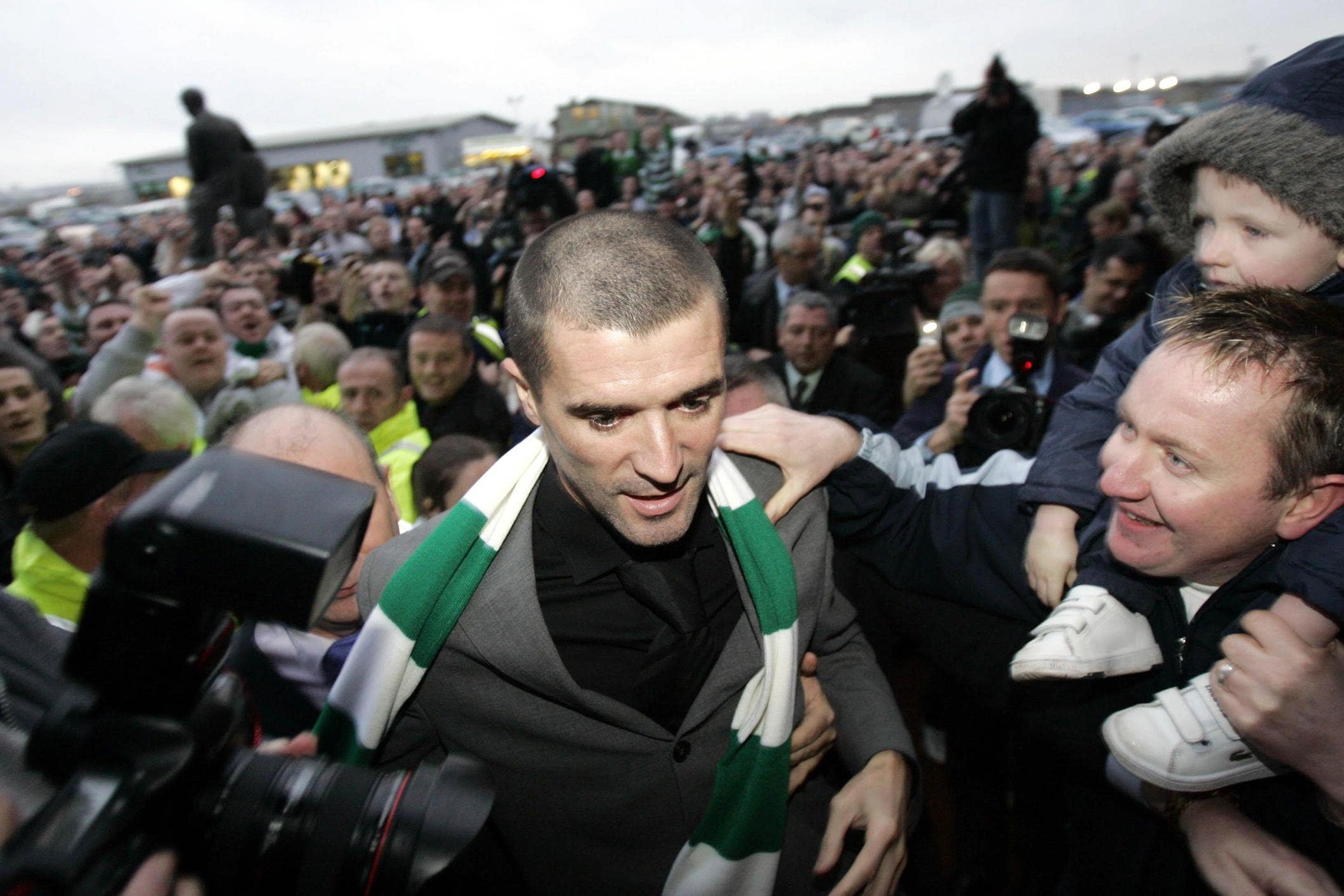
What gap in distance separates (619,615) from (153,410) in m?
2.85

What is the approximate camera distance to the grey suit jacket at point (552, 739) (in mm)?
1551

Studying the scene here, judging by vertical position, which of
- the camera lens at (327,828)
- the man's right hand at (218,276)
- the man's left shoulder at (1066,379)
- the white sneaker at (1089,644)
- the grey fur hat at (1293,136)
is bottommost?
the man's right hand at (218,276)

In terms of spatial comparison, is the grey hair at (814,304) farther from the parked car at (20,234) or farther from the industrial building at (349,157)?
the industrial building at (349,157)

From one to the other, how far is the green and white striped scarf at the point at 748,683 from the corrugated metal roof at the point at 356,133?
2190 inches

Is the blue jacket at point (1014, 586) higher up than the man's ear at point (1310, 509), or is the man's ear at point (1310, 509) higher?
the man's ear at point (1310, 509)

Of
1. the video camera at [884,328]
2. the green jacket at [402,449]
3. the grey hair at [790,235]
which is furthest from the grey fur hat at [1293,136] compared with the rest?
the grey hair at [790,235]

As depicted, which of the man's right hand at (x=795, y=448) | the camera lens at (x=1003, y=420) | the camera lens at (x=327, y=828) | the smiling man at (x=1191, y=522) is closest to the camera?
the camera lens at (x=327, y=828)

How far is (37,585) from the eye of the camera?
239cm

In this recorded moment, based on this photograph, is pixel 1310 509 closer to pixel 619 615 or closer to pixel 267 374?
pixel 619 615

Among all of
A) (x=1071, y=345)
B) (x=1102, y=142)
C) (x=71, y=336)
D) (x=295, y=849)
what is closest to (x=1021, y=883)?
(x=295, y=849)

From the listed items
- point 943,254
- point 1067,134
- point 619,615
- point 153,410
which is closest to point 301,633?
point 619,615

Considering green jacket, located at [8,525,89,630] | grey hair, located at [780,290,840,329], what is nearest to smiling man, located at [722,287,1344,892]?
green jacket, located at [8,525,89,630]

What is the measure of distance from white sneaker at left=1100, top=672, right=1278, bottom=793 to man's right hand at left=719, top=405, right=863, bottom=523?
2.46ft

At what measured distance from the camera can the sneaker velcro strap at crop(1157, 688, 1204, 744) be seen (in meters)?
1.24
